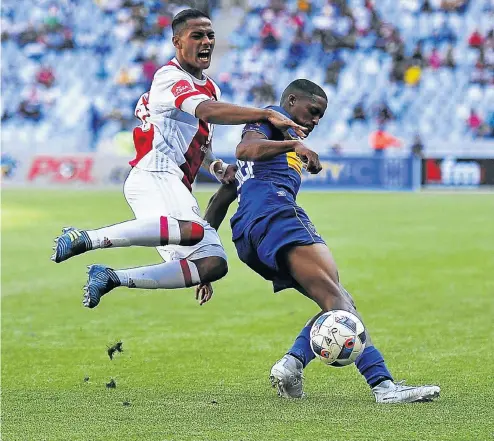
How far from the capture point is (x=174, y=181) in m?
7.37

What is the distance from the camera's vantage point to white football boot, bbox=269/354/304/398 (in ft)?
22.0

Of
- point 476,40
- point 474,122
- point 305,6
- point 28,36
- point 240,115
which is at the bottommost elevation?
point 474,122

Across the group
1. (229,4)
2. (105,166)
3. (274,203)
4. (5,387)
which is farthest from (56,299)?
(229,4)

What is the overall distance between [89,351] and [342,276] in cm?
558

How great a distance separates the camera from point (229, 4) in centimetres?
3697

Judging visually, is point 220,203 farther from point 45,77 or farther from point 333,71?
point 45,77

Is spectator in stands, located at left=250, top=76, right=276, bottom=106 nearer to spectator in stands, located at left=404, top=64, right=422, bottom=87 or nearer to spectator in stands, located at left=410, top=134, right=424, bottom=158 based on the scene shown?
spectator in stands, located at left=404, top=64, right=422, bottom=87

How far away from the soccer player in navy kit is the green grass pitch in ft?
0.59

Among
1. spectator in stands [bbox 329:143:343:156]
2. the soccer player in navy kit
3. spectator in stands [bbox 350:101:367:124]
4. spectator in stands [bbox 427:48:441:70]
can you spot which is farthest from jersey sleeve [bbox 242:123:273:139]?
spectator in stands [bbox 427:48:441:70]

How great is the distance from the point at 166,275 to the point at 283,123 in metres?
1.52

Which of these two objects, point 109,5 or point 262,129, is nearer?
point 262,129

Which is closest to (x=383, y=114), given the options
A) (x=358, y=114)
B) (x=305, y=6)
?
(x=358, y=114)

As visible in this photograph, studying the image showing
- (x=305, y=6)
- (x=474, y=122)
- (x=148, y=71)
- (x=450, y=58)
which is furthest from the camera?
(x=305, y=6)

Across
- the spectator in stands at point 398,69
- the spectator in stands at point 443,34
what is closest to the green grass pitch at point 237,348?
the spectator in stands at point 398,69
